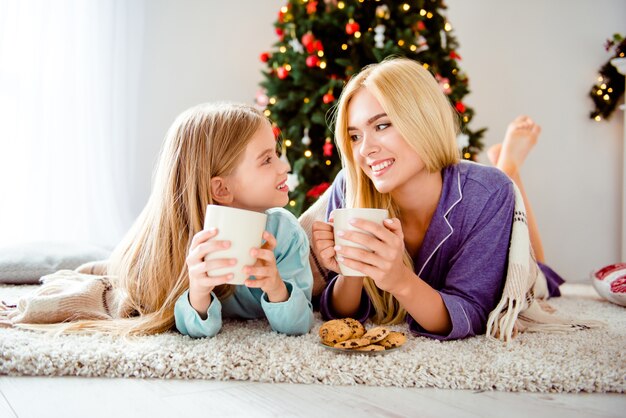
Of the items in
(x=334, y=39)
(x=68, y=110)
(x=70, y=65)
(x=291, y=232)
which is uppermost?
(x=334, y=39)

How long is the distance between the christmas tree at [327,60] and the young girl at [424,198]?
49.3 inches

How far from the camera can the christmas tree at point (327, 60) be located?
2758 mm

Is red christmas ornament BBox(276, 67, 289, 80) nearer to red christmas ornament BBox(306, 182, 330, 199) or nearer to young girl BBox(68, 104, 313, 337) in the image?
red christmas ornament BBox(306, 182, 330, 199)

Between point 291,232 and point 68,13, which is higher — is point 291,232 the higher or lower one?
the lower one

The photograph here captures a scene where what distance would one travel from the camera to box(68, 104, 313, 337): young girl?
4.13ft

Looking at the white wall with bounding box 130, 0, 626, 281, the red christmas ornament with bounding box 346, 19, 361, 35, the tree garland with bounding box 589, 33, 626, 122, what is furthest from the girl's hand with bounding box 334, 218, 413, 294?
the tree garland with bounding box 589, 33, 626, 122

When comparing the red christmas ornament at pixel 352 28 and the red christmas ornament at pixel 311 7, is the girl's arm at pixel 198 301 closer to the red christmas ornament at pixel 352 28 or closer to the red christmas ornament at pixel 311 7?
the red christmas ornament at pixel 352 28

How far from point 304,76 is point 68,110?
4.78 feet

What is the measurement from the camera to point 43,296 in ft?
4.48

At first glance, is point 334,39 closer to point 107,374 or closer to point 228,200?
point 228,200

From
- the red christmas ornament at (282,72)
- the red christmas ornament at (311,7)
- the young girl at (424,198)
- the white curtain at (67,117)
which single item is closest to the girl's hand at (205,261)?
the young girl at (424,198)

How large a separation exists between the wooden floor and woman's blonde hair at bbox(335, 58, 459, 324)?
56cm

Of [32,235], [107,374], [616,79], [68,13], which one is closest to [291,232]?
[107,374]

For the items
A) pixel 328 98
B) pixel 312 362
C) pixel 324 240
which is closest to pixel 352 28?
pixel 328 98
